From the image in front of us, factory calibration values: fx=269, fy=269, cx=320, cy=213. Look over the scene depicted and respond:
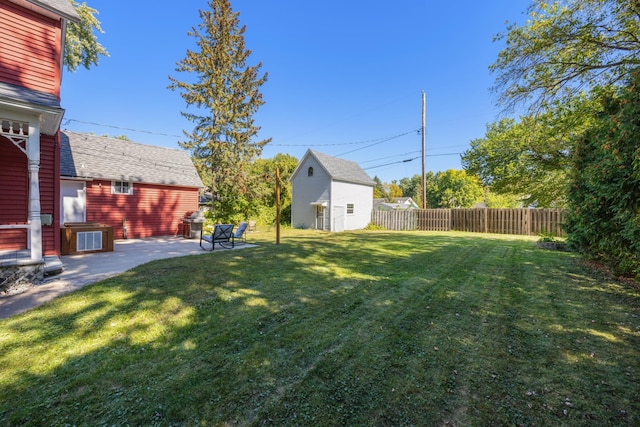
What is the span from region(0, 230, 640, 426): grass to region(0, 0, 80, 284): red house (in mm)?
3450

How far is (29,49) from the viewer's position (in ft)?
21.0

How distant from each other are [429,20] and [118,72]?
19745 millimetres

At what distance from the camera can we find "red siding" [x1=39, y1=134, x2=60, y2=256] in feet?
22.1

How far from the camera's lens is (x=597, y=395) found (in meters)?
2.25

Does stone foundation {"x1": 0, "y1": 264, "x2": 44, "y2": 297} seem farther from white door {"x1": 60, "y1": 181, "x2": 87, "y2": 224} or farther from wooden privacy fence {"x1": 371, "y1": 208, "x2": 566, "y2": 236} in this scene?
wooden privacy fence {"x1": 371, "y1": 208, "x2": 566, "y2": 236}

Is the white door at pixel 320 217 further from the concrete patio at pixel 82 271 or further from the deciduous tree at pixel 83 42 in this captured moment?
the deciduous tree at pixel 83 42

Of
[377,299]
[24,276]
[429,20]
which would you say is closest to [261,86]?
[429,20]

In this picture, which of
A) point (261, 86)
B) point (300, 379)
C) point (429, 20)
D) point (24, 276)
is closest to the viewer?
point (300, 379)

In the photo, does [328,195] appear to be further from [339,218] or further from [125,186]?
[125,186]

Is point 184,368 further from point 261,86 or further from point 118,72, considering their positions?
point 118,72

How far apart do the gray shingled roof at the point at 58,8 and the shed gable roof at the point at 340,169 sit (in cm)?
1538

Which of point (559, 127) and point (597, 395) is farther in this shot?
point (559, 127)

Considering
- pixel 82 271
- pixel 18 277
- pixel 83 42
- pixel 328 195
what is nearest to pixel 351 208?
pixel 328 195

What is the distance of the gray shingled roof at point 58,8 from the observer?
632 cm
